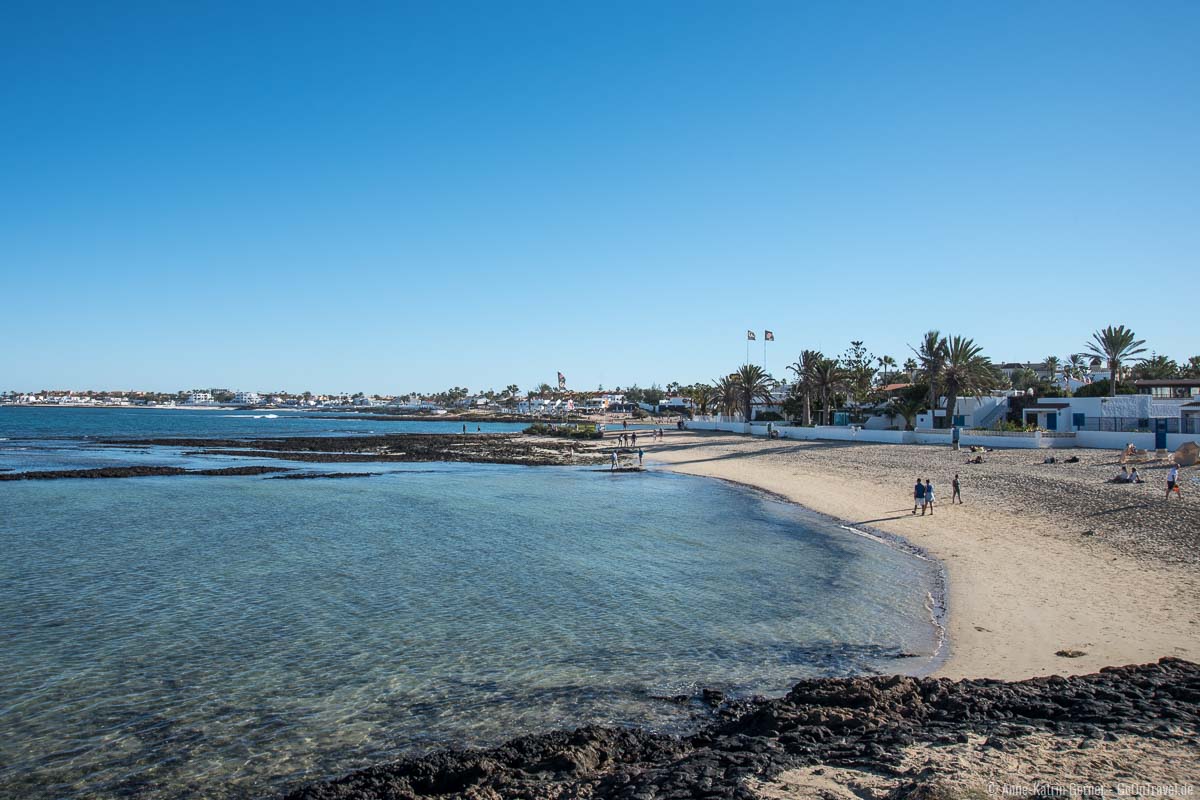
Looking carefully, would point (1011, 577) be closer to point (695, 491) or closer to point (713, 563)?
point (713, 563)

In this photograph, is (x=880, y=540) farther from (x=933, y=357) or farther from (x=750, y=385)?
(x=750, y=385)

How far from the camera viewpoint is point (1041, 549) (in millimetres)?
20016

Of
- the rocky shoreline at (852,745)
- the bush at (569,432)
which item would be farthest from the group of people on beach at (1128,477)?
the bush at (569,432)

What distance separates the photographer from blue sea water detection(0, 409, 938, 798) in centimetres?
994

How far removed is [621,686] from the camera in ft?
37.9

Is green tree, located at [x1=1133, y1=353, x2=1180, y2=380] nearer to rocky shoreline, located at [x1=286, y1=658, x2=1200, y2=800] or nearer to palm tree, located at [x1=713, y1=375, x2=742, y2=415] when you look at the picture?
palm tree, located at [x1=713, y1=375, x2=742, y2=415]

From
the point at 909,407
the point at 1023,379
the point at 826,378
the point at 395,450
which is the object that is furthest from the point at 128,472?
the point at 1023,379

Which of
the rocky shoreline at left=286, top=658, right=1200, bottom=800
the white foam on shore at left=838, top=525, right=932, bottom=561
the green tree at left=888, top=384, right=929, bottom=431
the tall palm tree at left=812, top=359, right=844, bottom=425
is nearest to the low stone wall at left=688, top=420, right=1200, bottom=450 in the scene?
the tall palm tree at left=812, top=359, right=844, bottom=425

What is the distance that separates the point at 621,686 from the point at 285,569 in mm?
13096

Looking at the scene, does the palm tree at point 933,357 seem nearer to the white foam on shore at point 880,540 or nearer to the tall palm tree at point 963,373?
the tall palm tree at point 963,373

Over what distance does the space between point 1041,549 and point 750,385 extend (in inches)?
2674

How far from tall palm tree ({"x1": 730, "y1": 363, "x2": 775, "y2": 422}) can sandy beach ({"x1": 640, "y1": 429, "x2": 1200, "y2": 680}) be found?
4366 cm

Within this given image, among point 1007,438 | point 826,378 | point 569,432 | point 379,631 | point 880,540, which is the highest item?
point 826,378

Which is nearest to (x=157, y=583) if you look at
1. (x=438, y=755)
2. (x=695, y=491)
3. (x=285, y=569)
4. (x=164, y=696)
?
(x=285, y=569)
